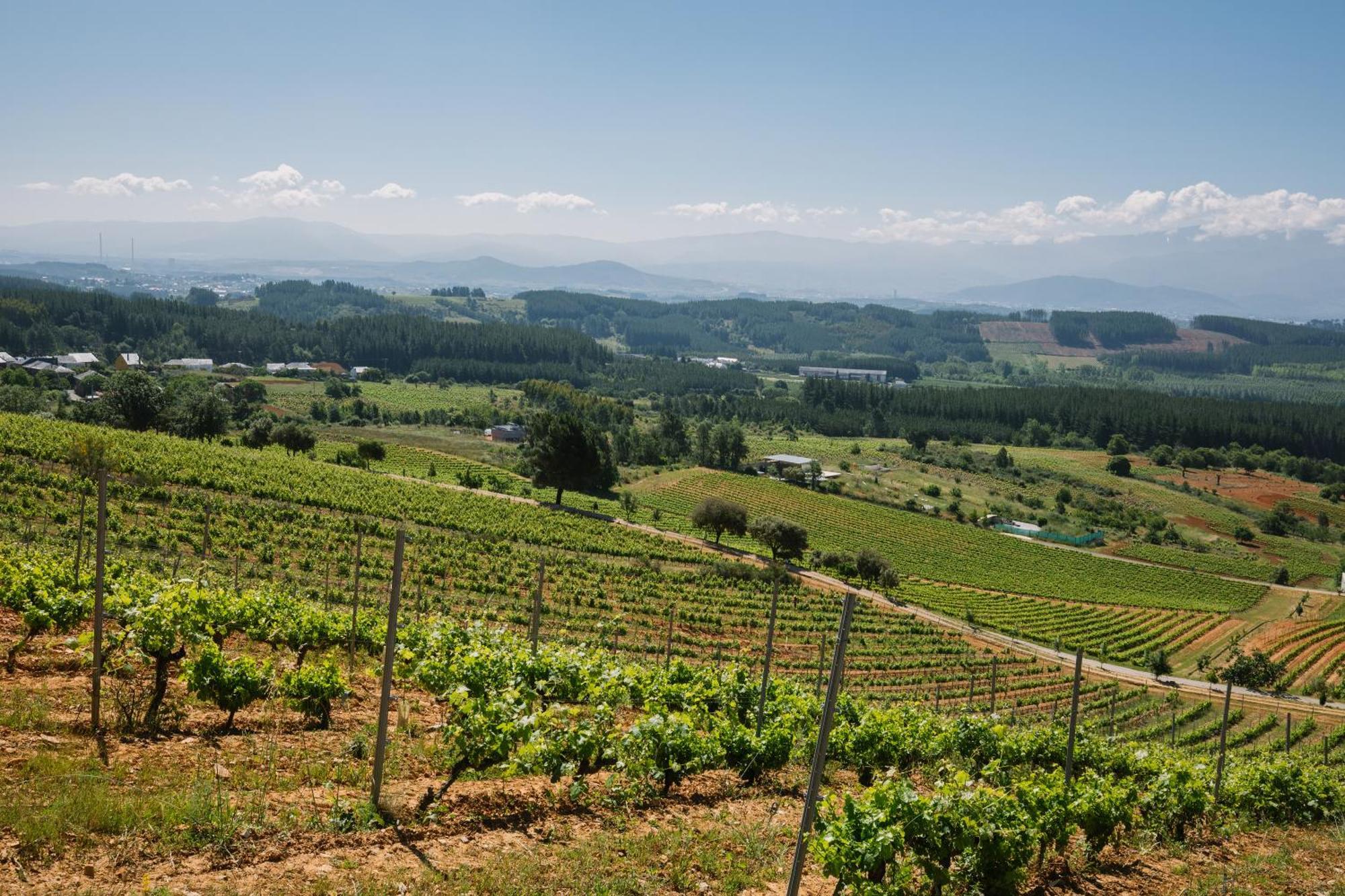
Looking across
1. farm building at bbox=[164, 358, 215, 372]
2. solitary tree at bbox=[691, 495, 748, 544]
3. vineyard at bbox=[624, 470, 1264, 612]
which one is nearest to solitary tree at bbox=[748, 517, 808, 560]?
solitary tree at bbox=[691, 495, 748, 544]

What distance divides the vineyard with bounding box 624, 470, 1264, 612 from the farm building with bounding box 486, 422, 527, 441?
2696 centimetres

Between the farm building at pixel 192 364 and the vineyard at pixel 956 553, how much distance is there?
10491 cm

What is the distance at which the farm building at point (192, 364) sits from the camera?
5988 inches

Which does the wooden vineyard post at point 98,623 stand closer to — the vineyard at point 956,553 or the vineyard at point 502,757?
the vineyard at point 502,757

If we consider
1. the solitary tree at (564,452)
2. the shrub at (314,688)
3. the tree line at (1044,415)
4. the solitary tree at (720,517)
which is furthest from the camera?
the tree line at (1044,415)

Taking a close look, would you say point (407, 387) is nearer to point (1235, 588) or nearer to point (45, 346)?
point (45, 346)

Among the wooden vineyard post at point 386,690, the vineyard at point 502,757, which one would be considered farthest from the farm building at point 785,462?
the wooden vineyard post at point 386,690

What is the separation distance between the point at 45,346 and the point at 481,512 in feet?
471

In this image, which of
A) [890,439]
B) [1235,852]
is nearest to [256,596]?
[1235,852]

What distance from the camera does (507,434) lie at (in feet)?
377

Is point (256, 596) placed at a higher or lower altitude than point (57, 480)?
higher

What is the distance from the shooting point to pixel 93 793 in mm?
7129

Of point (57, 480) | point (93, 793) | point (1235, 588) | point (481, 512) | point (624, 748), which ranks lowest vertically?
point (1235, 588)

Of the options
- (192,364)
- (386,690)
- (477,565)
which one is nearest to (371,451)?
(477,565)
